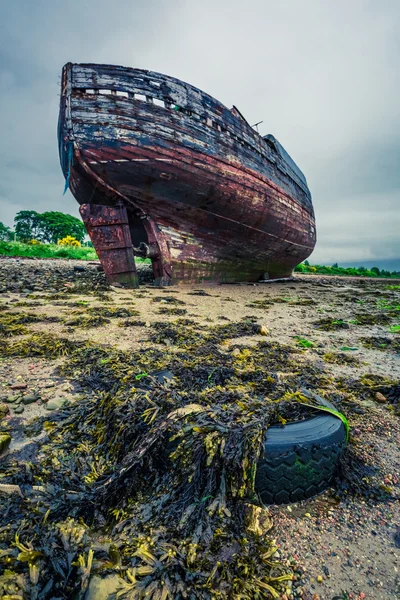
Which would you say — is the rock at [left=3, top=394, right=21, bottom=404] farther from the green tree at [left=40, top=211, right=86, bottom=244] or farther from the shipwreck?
the green tree at [left=40, top=211, right=86, bottom=244]

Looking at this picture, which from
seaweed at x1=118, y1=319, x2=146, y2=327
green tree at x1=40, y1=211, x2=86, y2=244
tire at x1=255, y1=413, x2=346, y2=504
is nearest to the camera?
tire at x1=255, y1=413, x2=346, y2=504

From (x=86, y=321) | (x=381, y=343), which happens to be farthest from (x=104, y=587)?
(x=381, y=343)

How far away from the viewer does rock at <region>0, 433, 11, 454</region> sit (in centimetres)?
150

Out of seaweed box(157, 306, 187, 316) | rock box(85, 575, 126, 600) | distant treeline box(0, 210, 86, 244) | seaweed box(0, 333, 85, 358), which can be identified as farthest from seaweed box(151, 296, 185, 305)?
distant treeline box(0, 210, 86, 244)

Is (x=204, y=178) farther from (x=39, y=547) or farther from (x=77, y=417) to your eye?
(x=39, y=547)

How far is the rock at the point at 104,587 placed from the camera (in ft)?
2.66

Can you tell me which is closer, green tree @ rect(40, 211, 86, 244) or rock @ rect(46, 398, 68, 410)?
rock @ rect(46, 398, 68, 410)

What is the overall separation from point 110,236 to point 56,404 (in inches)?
242

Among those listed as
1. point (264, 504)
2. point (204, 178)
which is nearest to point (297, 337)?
point (264, 504)

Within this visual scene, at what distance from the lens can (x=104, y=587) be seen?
2.73ft

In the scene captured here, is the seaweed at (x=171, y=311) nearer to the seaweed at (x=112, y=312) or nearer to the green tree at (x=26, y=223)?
the seaweed at (x=112, y=312)

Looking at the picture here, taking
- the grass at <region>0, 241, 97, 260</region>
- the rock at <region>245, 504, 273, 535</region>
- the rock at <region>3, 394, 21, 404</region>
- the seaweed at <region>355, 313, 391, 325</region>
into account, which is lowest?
the rock at <region>3, 394, 21, 404</region>

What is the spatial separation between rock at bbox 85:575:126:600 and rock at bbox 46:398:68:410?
1.33 metres

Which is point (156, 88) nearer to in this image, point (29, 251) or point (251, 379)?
point (251, 379)
